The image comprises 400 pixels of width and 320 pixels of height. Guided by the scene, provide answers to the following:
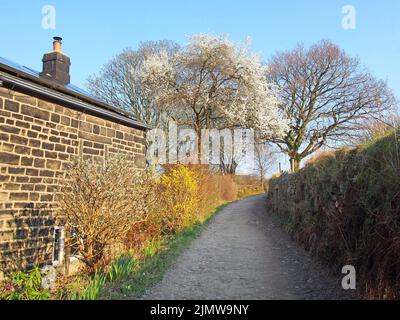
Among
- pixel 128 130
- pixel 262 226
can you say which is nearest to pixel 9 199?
pixel 128 130

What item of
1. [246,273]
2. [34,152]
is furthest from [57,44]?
[246,273]

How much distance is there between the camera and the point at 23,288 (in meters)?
5.77

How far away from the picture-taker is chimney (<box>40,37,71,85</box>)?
10734 millimetres

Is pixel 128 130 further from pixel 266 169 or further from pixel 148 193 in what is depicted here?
pixel 266 169

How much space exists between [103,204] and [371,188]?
14.8 ft

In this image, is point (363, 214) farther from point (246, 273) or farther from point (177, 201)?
point (177, 201)

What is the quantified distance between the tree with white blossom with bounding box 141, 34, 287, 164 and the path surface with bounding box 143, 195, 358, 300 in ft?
36.2

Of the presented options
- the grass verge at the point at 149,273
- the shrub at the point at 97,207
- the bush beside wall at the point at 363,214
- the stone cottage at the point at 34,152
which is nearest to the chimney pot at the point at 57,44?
the stone cottage at the point at 34,152

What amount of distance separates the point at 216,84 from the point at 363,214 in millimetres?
15528

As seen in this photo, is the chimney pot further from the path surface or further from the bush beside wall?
the bush beside wall

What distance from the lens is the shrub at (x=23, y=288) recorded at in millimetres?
5031

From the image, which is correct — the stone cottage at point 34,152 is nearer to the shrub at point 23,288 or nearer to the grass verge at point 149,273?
the shrub at point 23,288

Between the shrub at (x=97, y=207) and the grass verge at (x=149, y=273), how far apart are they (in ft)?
3.01

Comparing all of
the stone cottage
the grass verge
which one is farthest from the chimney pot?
the grass verge
